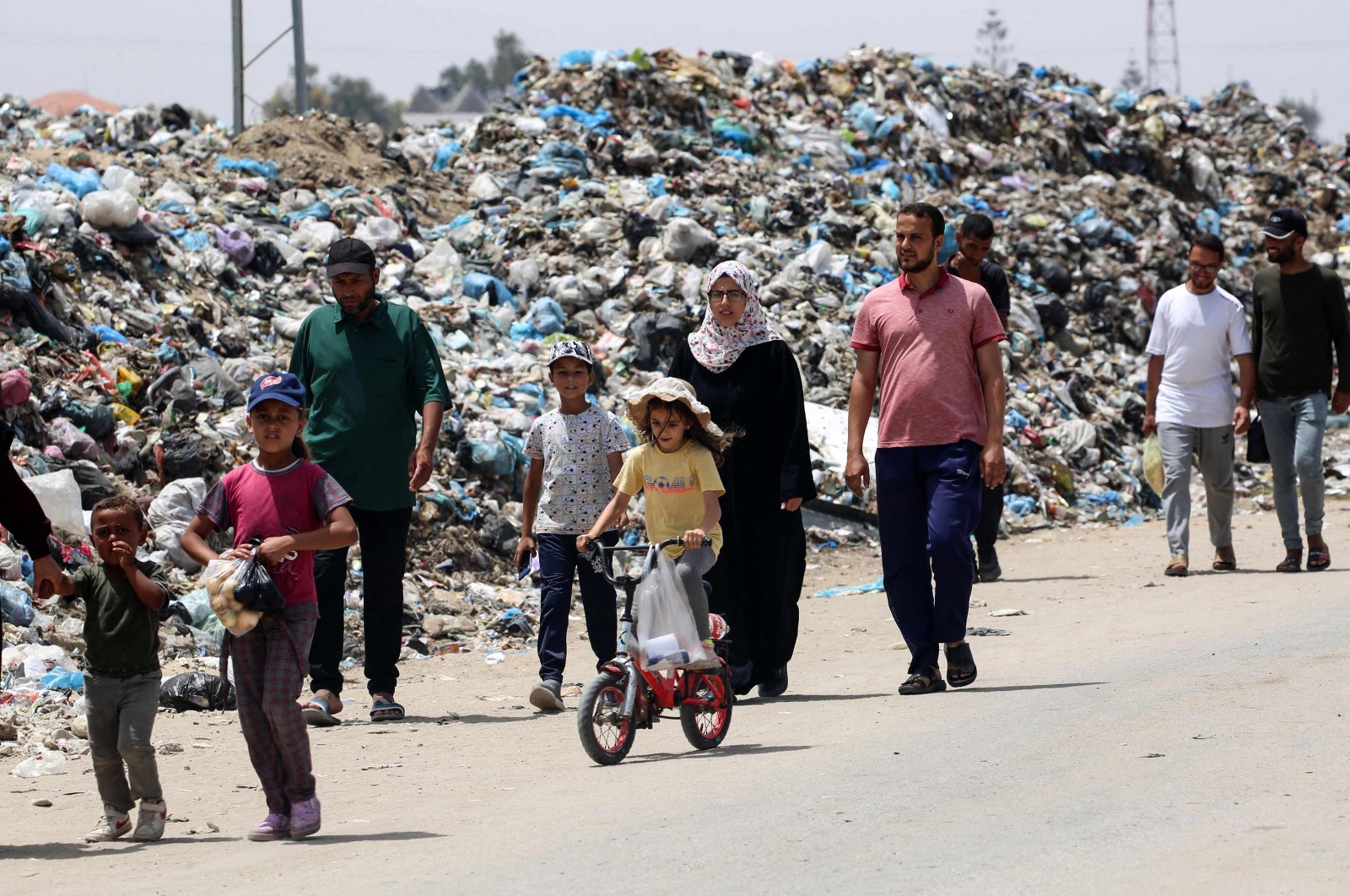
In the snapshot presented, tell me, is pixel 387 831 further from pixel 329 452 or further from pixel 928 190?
pixel 928 190

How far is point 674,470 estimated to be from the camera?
580cm

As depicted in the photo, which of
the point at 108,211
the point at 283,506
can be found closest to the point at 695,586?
the point at 283,506

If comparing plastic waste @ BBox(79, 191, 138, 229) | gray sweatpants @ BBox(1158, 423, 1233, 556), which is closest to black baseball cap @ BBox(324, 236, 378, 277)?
→ gray sweatpants @ BBox(1158, 423, 1233, 556)

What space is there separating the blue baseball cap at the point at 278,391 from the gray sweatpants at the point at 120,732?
829 mm

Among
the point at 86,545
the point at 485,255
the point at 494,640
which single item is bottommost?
the point at 494,640

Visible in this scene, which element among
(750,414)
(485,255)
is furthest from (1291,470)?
(485,255)

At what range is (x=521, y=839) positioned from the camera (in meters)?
4.26

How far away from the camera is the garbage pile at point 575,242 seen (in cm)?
1042

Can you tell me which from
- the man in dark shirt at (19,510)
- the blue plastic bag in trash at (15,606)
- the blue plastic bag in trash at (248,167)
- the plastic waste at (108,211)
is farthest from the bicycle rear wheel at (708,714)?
the blue plastic bag in trash at (248,167)

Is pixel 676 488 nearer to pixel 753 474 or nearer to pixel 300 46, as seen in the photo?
pixel 753 474

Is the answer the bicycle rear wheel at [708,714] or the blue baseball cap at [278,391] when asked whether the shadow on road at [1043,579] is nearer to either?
the bicycle rear wheel at [708,714]

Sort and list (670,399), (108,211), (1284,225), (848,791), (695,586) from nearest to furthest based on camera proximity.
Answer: (848,791), (695,586), (670,399), (1284,225), (108,211)

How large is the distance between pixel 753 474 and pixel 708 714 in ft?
4.23

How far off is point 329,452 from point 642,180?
10814mm
